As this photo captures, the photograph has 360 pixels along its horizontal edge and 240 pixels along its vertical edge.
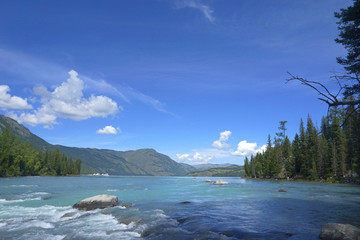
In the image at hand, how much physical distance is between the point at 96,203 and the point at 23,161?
454 ft

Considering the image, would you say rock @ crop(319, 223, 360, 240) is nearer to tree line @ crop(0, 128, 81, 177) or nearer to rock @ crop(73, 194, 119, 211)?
rock @ crop(73, 194, 119, 211)

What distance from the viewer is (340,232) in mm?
13289

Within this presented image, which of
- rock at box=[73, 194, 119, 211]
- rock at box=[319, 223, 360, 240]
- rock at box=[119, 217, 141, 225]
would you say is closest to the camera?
rock at box=[319, 223, 360, 240]

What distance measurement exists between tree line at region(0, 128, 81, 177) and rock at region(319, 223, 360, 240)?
143 meters

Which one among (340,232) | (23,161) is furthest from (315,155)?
(23,161)

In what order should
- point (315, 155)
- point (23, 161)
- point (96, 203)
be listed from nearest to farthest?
point (96, 203) < point (315, 155) < point (23, 161)

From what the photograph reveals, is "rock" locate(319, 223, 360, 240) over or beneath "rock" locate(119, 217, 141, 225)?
over

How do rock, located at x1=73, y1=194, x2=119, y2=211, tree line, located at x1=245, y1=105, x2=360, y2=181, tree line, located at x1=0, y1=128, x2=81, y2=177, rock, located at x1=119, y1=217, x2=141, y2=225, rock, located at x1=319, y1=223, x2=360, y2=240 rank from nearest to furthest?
rock, located at x1=319, y1=223, x2=360, y2=240
rock, located at x1=119, y1=217, x2=141, y2=225
rock, located at x1=73, y1=194, x2=119, y2=211
tree line, located at x1=245, y1=105, x2=360, y2=181
tree line, located at x1=0, y1=128, x2=81, y2=177

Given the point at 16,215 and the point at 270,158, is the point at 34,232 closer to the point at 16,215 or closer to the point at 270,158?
the point at 16,215

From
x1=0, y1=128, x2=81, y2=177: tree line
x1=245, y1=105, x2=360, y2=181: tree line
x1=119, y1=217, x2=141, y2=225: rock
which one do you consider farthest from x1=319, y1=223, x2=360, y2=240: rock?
x1=0, y1=128, x2=81, y2=177: tree line

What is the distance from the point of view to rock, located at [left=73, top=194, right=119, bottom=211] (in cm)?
2672

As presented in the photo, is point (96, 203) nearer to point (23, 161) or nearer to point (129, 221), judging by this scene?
point (129, 221)

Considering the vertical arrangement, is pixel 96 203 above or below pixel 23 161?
below

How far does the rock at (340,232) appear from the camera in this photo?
42.0 ft
